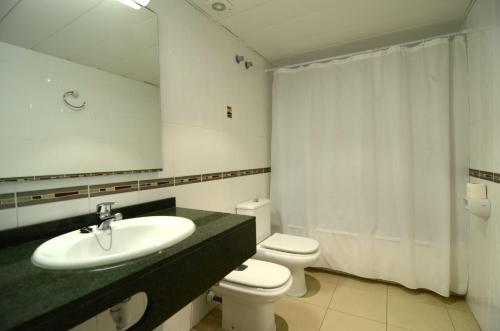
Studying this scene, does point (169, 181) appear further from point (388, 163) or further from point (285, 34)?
point (388, 163)

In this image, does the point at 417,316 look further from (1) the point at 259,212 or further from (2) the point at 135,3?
(2) the point at 135,3

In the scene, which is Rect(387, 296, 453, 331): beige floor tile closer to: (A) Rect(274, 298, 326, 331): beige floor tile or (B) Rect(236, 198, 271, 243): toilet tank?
(A) Rect(274, 298, 326, 331): beige floor tile

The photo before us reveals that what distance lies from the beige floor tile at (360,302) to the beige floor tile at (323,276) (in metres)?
0.13

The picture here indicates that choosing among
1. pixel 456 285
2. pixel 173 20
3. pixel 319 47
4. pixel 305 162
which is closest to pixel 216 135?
pixel 173 20

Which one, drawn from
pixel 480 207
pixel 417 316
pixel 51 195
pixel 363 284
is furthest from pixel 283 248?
pixel 51 195

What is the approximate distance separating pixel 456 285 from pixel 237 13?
255 cm

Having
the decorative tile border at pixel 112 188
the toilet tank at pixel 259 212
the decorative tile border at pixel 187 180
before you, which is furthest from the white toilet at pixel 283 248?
the decorative tile border at pixel 112 188

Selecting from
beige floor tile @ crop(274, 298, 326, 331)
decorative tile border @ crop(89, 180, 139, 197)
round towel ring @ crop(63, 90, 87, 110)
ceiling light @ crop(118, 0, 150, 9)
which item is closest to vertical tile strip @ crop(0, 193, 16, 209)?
decorative tile border @ crop(89, 180, 139, 197)

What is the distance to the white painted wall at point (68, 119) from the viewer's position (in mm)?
854

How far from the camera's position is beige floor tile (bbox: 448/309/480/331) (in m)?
1.55

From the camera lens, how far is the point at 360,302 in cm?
184

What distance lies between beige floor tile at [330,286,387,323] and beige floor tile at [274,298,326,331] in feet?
0.52

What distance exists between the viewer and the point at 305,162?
2.27 meters

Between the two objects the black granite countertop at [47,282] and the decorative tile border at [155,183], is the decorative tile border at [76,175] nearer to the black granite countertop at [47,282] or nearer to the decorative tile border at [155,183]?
the decorative tile border at [155,183]
